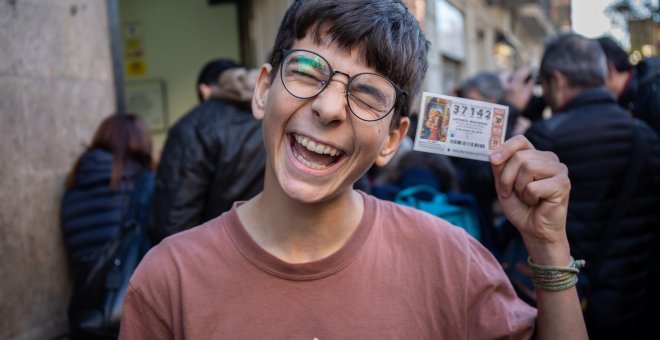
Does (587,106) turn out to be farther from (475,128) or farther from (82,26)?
(82,26)

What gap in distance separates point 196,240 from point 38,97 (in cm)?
204

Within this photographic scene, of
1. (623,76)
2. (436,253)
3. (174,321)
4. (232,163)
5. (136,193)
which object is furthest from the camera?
(623,76)

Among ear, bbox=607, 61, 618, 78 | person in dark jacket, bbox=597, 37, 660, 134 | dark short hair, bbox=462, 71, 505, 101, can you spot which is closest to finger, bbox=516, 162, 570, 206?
person in dark jacket, bbox=597, 37, 660, 134

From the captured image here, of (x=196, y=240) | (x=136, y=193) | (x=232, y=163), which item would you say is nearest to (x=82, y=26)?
(x=136, y=193)

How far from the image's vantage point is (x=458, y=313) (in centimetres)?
145

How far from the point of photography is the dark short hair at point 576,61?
Answer: 299 cm

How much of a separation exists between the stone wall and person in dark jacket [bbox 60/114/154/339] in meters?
0.10

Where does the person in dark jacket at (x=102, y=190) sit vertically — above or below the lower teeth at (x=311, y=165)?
below

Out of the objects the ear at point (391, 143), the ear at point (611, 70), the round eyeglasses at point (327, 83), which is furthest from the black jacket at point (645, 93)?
the round eyeglasses at point (327, 83)

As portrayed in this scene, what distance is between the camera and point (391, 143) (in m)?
1.66

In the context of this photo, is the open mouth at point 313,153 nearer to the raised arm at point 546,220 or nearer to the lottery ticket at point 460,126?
the lottery ticket at point 460,126

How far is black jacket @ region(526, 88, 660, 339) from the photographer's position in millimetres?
2697

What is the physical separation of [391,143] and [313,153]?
30 centimetres

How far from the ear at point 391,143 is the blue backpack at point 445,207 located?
1344mm
